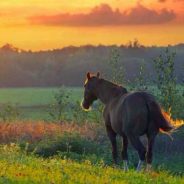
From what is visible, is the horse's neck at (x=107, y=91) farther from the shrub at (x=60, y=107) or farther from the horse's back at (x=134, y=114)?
the shrub at (x=60, y=107)

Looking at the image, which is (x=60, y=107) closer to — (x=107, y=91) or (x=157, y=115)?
(x=107, y=91)

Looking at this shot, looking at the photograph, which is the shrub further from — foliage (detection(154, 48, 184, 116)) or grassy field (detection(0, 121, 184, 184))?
foliage (detection(154, 48, 184, 116))

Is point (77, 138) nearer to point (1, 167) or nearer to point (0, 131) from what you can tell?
point (0, 131)

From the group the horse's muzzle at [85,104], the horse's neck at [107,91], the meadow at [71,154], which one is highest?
the horse's neck at [107,91]

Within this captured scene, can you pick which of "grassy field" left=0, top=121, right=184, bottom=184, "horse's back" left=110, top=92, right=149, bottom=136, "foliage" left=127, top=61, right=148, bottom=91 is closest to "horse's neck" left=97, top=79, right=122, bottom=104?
"horse's back" left=110, top=92, right=149, bottom=136

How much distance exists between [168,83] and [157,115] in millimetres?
11816

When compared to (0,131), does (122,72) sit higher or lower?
higher

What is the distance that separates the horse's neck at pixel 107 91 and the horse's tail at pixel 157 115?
2.09 meters

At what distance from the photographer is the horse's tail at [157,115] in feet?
51.9

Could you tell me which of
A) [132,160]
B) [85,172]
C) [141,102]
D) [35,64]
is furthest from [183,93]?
[35,64]

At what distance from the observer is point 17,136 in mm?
25062

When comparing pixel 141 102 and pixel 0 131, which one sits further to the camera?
pixel 0 131

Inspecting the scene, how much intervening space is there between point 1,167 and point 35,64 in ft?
255

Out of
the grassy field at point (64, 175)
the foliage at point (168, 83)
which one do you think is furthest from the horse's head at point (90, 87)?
the foliage at point (168, 83)
